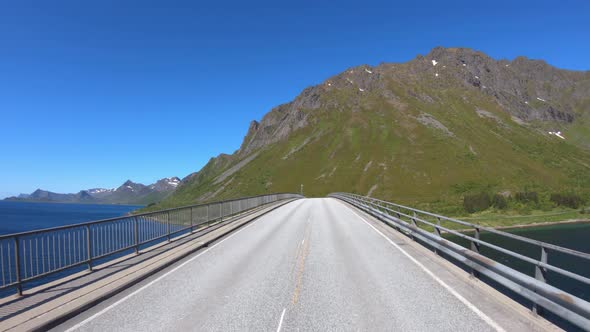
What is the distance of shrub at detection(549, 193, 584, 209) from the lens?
278ft

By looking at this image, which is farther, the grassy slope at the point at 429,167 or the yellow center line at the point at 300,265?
the grassy slope at the point at 429,167

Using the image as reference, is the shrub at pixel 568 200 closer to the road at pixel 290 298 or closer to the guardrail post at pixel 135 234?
the road at pixel 290 298

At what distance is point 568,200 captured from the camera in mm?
86625

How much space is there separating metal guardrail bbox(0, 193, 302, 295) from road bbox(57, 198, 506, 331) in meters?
1.87

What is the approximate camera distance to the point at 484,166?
15662 centimetres

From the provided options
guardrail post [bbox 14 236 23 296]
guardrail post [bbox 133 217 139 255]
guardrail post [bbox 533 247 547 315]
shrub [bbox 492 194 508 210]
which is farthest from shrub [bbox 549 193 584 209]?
guardrail post [bbox 14 236 23 296]

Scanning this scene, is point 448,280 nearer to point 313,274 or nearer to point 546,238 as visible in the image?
point 313,274

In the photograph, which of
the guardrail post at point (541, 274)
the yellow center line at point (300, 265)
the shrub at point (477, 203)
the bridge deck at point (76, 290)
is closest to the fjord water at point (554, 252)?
the yellow center line at point (300, 265)

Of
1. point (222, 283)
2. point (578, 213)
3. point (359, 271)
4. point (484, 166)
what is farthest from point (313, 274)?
point (484, 166)

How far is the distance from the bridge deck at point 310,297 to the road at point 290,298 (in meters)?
0.02

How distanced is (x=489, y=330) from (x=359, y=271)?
4.56 meters

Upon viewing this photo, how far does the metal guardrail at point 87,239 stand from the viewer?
8.07 metres

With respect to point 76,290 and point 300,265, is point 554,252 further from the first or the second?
point 76,290

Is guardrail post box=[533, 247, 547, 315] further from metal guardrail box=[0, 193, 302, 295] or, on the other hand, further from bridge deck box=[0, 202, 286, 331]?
metal guardrail box=[0, 193, 302, 295]
